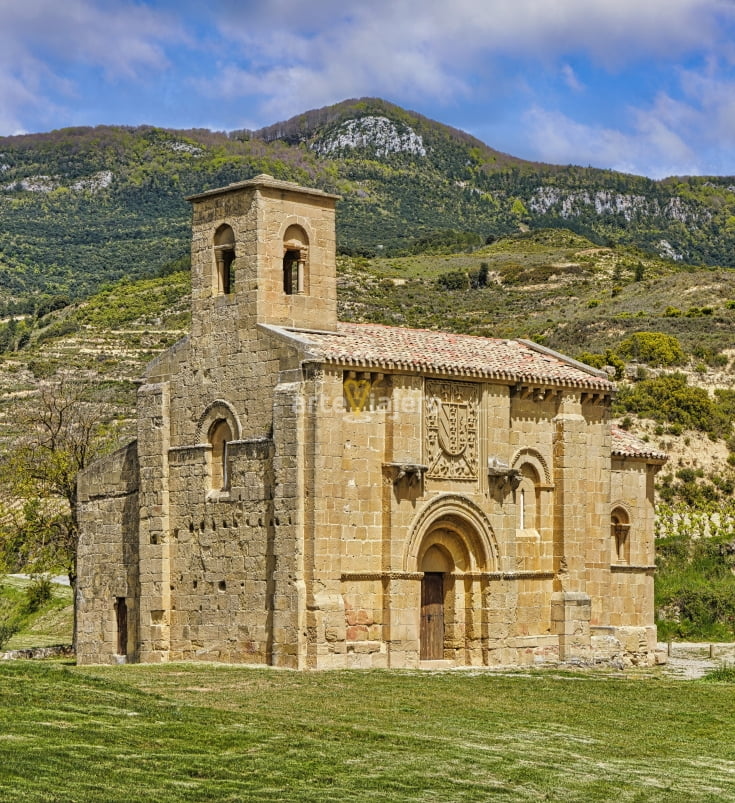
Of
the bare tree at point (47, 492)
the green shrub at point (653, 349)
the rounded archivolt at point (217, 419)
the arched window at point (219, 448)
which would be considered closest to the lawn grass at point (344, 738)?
the arched window at point (219, 448)

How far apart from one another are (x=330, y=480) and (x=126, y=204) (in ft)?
262

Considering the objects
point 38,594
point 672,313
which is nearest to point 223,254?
point 38,594

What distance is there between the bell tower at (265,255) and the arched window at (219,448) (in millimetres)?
2121

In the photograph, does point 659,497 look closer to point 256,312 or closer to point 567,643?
point 567,643

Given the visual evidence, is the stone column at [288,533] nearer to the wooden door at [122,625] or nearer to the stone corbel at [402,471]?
the stone corbel at [402,471]

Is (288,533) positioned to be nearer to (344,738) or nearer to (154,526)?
(154,526)

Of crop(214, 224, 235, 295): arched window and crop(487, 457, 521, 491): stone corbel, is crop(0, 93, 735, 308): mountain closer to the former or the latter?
crop(214, 224, 235, 295): arched window

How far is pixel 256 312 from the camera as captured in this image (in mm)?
31984

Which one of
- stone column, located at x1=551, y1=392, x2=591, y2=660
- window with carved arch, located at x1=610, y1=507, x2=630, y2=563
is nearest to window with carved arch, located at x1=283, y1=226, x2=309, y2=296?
stone column, located at x1=551, y1=392, x2=591, y2=660

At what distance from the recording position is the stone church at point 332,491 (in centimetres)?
3033

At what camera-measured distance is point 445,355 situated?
107ft

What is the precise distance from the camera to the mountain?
323ft

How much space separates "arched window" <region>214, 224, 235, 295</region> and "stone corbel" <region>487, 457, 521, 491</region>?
6.56m

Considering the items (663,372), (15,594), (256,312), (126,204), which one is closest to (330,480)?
(256,312)
